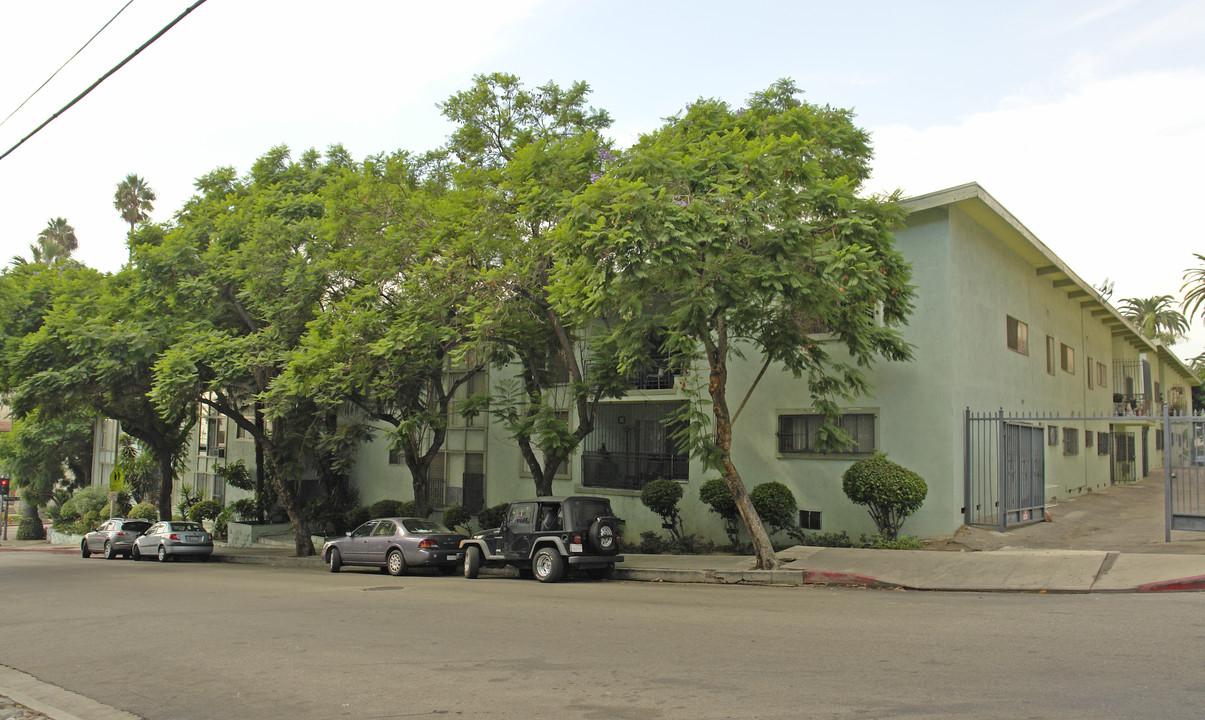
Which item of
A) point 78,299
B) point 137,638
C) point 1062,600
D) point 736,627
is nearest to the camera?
point 736,627

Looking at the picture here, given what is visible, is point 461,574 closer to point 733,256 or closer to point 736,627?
point 733,256

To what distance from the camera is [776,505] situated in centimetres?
1864

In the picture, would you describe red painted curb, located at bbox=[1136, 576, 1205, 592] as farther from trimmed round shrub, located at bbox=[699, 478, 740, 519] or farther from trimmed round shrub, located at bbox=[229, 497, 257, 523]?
trimmed round shrub, located at bbox=[229, 497, 257, 523]

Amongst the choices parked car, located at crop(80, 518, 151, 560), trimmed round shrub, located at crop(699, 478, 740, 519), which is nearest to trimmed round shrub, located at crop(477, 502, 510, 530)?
trimmed round shrub, located at crop(699, 478, 740, 519)

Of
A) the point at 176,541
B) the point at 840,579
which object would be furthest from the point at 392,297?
the point at 176,541

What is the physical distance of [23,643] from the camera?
10.4m

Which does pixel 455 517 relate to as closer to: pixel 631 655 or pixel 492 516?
pixel 492 516

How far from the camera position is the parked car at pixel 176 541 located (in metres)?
27.5

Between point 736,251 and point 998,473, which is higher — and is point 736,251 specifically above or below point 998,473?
above

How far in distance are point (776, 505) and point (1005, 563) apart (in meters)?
5.12

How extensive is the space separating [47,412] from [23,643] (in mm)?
18934

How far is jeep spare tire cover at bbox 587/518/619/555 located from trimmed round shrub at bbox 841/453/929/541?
494 cm

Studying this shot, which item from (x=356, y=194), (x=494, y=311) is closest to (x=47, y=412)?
(x=356, y=194)

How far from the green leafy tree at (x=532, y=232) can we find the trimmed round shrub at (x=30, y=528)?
42209 millimetres
